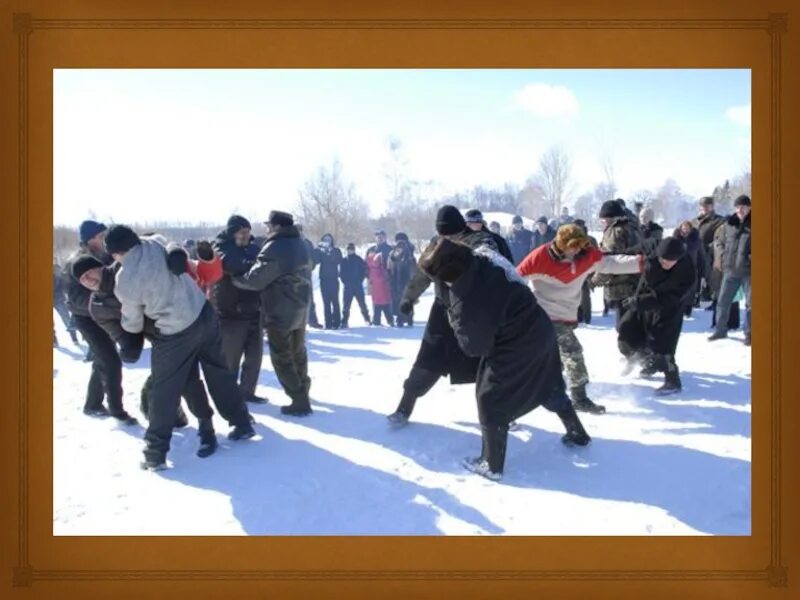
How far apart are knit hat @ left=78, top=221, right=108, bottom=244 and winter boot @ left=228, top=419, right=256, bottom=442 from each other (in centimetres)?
172

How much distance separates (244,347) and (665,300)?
3.37 m

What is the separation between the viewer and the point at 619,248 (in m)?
5.65

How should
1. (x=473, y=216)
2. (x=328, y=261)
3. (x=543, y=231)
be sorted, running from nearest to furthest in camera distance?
(x=473, y=216) → (x=543, y=231) → (x=328, y=261)

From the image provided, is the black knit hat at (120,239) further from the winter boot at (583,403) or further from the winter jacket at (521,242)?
the winter jacket at (521,242)

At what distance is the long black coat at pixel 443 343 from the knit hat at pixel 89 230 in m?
2.26

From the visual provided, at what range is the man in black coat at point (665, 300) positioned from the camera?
204 inches

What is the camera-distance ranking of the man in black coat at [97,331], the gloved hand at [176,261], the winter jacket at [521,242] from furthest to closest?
the winter jacket at [521,242]
the man in black coat at [97,331]
the gloved hand at [176,261]

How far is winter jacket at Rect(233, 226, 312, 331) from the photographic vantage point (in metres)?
4.73

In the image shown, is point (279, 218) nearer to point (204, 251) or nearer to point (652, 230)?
point (204, 251)

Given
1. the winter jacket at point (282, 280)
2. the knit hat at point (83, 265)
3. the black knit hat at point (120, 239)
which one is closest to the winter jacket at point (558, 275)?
the winter jacket at point (282, 280)

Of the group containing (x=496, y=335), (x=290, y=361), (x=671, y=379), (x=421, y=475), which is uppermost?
(x=496, y=335)

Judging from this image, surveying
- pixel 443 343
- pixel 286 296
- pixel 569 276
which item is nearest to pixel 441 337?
pixel 443 343

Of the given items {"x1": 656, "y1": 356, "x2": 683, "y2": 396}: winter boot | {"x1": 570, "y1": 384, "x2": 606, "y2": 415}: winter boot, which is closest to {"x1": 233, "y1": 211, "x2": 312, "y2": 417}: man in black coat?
{"x1": 570, "y1": 384, "x2": 606, "y2": 415}: winter boot

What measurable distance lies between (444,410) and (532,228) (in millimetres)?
5712
